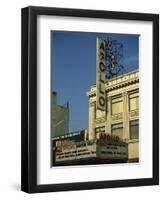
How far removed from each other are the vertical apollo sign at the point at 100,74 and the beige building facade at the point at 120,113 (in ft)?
0.04

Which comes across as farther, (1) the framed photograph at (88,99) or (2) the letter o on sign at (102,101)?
(2) the letter o on sign at (102,101)

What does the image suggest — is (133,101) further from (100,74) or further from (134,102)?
(100,74)

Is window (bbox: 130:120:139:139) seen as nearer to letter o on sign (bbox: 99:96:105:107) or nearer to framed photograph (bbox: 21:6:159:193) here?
framed photograph (bbox: 21:6:159:193)

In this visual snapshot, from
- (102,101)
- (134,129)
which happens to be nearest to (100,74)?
(102,101)

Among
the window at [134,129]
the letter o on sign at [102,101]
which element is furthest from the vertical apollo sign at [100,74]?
the window at [134,129]

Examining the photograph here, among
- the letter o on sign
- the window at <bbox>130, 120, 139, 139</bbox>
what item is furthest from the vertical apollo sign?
the window at <bbox>130, 120, 139, 139</bbox>

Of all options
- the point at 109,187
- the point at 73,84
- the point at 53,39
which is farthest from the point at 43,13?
the point at 109,187

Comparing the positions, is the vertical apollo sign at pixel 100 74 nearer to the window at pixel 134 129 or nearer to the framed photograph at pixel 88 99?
the framed photograph at pixel 88 99

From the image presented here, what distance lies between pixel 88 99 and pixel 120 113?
111 millimetres

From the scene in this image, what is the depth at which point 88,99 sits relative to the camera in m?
2.03

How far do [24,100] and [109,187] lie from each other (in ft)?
1.12

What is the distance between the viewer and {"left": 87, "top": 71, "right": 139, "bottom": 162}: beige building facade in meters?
2.04

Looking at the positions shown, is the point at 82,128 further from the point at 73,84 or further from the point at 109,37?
the point at 109,37

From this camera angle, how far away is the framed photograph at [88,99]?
1.94 metres
